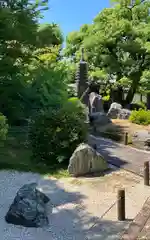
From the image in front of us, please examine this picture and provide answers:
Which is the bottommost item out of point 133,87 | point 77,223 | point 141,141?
point 77,223

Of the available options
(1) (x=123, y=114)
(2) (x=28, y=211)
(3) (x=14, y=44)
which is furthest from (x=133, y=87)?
(2) (x=28, y=211)

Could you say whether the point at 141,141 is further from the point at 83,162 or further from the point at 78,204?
the point at 78,204

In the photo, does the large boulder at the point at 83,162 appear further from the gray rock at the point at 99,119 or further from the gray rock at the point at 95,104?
the gray rock at the point at 95,104

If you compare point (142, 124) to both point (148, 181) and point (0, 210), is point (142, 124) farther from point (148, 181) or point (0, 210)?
point (0, 210)

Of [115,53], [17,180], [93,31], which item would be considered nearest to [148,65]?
[115,53]

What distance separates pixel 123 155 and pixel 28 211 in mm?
6031

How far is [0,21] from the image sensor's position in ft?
41.0

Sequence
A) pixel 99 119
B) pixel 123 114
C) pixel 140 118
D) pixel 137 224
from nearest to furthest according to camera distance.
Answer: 1. pixel 137 224
2. pixel 99 119
3. pixel 140 118
4. pixel 123 114

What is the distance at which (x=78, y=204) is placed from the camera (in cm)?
676

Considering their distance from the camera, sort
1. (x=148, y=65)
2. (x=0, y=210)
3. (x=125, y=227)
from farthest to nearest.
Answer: (x=148, y=65) → (x=0, y=210) → (x=125, y=227)

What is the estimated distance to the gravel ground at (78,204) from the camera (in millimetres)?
5445

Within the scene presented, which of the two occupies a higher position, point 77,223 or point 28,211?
point 28,211

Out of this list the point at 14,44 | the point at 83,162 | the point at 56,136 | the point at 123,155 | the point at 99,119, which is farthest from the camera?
the point at 99,119

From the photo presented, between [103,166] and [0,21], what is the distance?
7.88m
